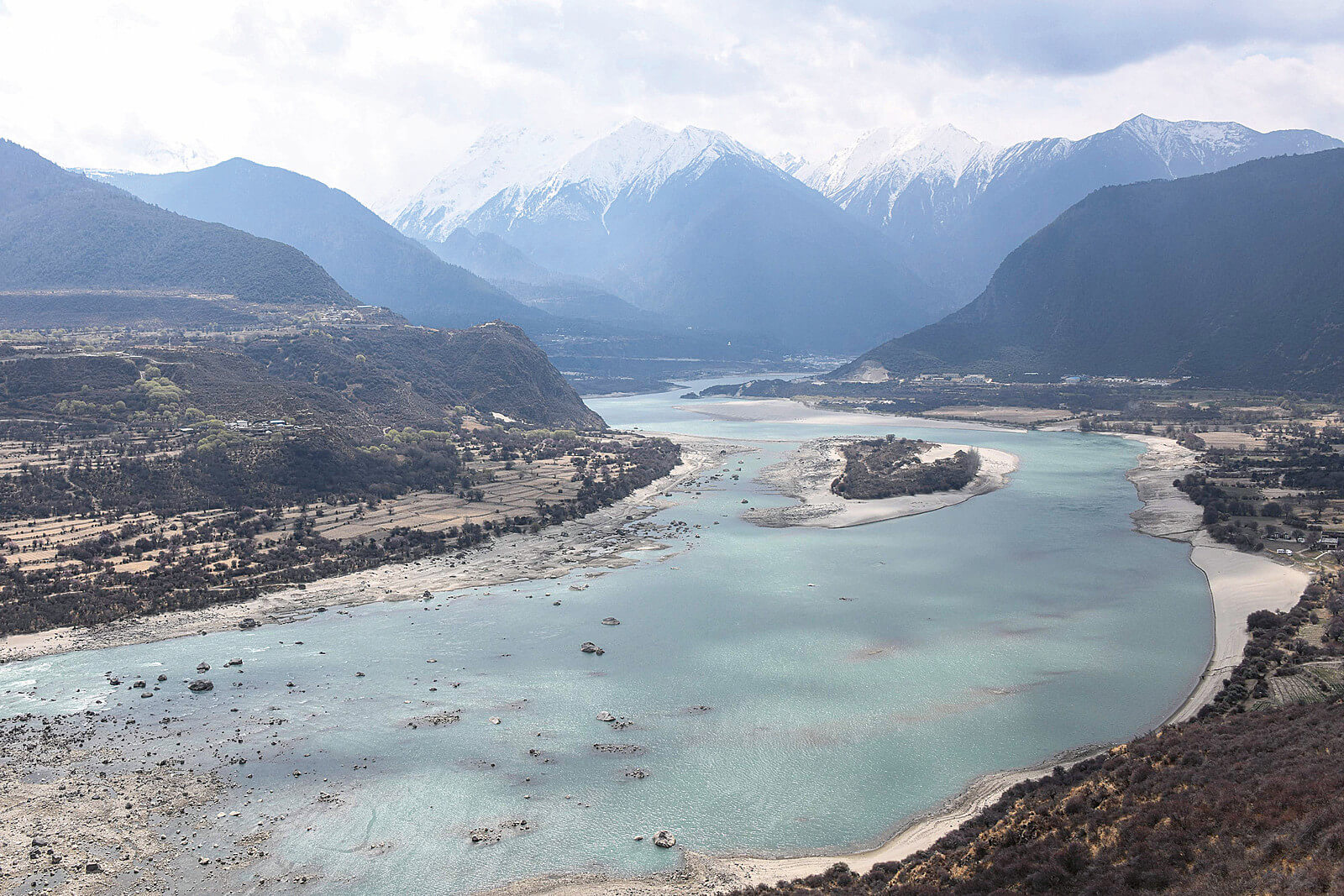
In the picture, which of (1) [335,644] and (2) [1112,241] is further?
(2) [1112,241]

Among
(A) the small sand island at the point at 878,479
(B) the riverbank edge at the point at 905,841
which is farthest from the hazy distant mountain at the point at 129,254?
(B) the riverbank edge at the point at 905,841

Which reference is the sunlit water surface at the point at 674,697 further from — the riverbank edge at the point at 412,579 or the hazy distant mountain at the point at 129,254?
the hazy distant mountain at the point at 129,254

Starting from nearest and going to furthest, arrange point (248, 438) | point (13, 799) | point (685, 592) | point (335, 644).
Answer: point (13, 799) → point (335, 644) → point (685, 592) → point (248, 438)

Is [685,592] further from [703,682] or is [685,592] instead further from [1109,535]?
[1109,535]

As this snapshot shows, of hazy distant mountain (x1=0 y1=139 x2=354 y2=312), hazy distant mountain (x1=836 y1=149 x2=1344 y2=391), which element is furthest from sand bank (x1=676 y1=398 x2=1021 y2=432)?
hazy distant mountain (x1=0 y1=139 x2=354 y2=312)

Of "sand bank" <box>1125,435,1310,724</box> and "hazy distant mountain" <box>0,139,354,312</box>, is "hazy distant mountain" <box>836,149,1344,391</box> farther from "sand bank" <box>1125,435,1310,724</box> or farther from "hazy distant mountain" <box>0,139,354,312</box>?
"hazy distant mountain" <box>0,139,354,312</box>

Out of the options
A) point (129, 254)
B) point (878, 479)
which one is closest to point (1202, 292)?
point (878, 479)

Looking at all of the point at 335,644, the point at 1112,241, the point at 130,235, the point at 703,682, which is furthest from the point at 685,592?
the point at 1112,241

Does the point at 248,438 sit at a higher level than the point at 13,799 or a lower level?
higher

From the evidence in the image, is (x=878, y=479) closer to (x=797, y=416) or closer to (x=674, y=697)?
(x=674, y=697)
